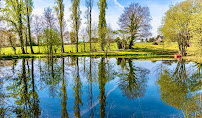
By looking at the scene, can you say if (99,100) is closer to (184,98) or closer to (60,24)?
(184,98)

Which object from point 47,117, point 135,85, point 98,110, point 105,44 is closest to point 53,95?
point 47,117

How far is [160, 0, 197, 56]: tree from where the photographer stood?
87.7 feet

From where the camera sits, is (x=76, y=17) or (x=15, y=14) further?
(x=76, y=17)

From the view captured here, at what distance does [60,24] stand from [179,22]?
87.6ft

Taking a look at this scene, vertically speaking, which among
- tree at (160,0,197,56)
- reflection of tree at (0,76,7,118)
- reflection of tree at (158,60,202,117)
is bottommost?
reflection of tree at (158,60,202,117)

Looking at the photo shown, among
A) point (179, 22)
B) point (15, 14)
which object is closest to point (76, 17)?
point (15, 14)

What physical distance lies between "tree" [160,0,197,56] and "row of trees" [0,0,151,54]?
28.1 ft

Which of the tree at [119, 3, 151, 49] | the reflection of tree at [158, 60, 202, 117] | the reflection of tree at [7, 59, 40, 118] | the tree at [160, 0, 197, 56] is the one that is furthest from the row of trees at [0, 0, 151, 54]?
the reflection of tree at [158, 60, 202, 117]

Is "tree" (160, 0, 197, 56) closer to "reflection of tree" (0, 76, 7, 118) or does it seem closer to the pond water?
the pond water

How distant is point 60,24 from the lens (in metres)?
32.9

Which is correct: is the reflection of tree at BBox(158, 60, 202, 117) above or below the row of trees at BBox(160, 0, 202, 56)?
below

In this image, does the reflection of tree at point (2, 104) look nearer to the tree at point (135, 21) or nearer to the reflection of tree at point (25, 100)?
the reflection of tree at point (25, 100)

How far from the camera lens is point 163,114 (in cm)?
559

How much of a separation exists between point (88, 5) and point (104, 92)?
108 feet
